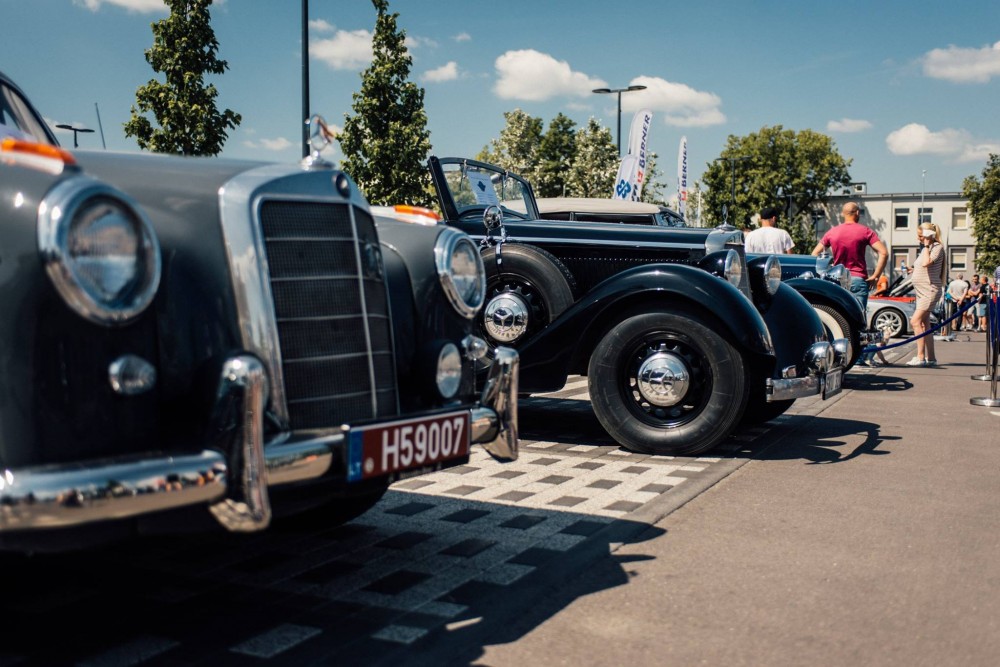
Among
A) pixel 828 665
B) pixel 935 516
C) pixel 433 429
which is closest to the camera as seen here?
pixel 828 665

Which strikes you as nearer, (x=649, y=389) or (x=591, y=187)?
(x=649, y=389)

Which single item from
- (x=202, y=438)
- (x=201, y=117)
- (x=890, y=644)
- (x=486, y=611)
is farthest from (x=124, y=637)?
(x=201, y=117)

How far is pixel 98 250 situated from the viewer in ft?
7.39

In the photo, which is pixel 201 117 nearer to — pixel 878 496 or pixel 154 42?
pixel 154 42

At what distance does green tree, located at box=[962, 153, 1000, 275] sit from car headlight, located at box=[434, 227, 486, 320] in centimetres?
5732

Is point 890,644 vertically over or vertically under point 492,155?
under

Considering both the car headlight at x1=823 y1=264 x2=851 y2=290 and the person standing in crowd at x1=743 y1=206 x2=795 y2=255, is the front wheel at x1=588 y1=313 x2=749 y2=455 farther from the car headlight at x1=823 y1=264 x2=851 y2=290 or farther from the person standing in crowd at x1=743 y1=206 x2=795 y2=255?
the person standing in crowd at x1=743 y1=206 x2=795 y2=255

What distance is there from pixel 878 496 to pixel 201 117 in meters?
12.0

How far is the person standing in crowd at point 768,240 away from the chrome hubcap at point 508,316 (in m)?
5.49

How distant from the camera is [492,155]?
47.4 m

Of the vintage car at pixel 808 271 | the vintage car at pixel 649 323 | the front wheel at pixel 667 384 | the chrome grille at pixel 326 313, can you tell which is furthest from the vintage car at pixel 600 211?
the chrome grille at pixel 326 313

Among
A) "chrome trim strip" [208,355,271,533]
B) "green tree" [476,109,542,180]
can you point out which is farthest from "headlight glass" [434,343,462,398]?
"green tree" [476,109,542,180]

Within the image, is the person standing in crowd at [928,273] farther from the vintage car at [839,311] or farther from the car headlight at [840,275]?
the vintage car at [839,311]

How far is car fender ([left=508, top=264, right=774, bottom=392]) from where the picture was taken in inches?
206
